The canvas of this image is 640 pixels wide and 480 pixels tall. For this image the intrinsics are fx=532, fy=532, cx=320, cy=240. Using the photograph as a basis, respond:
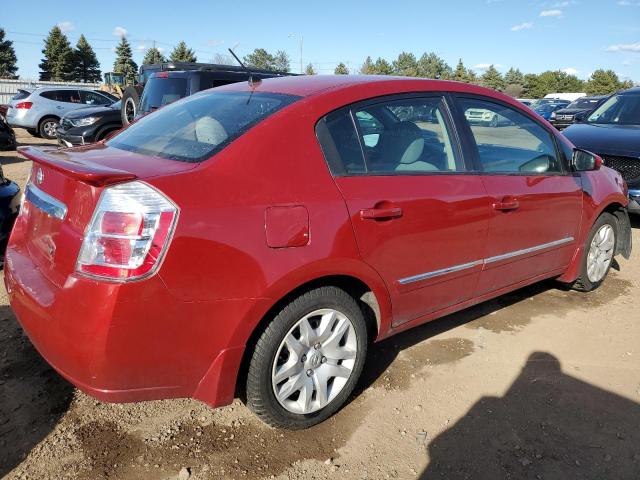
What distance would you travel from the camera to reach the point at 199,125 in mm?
2768

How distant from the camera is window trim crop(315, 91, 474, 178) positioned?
8.48 feet

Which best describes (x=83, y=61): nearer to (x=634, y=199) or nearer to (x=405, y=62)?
(x=405, y=62)

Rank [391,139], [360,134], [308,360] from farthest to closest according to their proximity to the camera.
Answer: [391,139], [360,134], [308,360]

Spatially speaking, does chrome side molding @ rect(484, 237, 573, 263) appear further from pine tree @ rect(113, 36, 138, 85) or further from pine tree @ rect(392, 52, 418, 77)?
pine tree @ rect(392, 52, 418, 77)

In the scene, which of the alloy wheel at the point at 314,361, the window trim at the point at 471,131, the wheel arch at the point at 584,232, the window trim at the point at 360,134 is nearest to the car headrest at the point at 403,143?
the window trim at the point at 360,134

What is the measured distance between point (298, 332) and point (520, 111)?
236 cm

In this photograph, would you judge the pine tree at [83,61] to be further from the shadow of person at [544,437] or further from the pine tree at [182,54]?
the shadow of person at [544,437]

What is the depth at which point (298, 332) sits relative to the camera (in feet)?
8.31

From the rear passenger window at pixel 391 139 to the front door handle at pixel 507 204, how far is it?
13.2 inches

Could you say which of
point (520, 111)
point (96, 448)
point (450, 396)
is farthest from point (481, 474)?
point (520, 111)

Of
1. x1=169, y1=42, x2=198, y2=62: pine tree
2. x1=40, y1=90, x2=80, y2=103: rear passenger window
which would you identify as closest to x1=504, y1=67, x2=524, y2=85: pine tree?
x1=169, y1=42, x2=198, y2=62: pine tree

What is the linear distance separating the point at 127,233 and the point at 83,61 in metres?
82.0

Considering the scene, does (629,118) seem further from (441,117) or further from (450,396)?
(450,396)

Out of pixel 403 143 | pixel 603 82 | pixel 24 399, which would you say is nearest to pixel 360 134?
pixel 403 143
